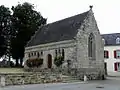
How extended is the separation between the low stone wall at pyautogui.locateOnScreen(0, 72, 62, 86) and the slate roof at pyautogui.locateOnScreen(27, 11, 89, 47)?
7472 millimetres

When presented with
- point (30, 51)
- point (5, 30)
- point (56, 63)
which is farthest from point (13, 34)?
point (56, 63)

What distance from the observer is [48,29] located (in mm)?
37625

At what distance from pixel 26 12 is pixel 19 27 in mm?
3566

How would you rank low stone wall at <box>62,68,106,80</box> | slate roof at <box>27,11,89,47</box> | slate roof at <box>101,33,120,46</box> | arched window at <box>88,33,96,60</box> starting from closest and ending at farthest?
low stone wall at <box>62,68,106,80</box>
slate roof at <box>27,11,89,47</box>
arched window at <box>88,33,96,60</box>
slate roof at <box>101,33,120,46</box>

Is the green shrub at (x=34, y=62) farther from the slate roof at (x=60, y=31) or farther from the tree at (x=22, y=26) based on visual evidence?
the tree at (x=22, y=26)

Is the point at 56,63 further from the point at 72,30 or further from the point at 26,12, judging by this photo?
the point at 26,12

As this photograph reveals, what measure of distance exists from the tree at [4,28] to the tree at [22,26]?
2875mm

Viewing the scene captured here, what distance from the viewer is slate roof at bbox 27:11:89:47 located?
30716mm

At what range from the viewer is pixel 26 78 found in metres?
21.7

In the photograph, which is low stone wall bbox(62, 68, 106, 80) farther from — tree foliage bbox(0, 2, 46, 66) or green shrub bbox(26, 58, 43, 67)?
tree foliage bbox(0, 2, 46, 66)

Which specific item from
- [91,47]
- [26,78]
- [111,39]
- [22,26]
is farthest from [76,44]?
[22,26]

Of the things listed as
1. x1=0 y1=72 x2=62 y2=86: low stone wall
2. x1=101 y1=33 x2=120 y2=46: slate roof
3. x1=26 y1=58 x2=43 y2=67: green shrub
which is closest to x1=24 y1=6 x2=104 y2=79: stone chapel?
x1=26 y1=58 x2=43 y2=67: green shrub

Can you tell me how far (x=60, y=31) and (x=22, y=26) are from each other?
15.4m

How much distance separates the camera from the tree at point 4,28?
5019 centimetres
